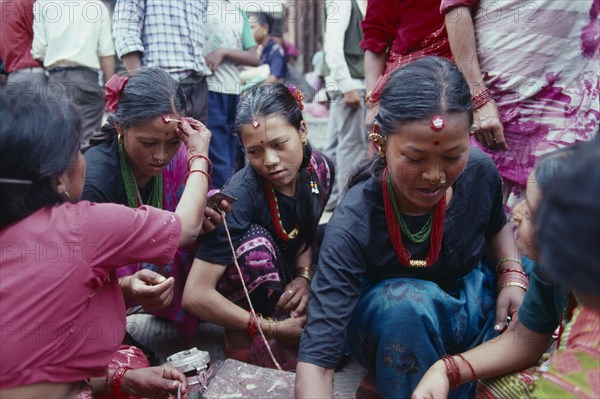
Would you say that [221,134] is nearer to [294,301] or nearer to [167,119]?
[167,119]

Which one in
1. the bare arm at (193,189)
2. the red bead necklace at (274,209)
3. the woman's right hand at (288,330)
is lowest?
the woman's right hand at (288,330)

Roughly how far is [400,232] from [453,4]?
2.98ft

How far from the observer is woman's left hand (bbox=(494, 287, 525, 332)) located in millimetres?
2254

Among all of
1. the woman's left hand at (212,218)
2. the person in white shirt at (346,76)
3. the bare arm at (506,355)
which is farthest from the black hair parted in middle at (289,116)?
the person in white shirt at (346,76)

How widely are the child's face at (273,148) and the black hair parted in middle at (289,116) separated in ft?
0.10

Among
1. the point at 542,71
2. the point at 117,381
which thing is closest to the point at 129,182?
the point at 117,381

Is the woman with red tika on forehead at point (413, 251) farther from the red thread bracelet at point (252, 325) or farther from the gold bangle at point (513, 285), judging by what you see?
the red thread bracelet at point (252, 325)

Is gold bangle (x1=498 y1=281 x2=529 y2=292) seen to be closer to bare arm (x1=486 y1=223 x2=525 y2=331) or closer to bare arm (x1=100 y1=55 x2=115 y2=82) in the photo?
bare arm (x1=486 y1=223 x2=525 y2=331)

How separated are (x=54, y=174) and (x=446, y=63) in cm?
117

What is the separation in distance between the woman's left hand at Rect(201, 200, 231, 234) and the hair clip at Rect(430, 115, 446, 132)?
0.90m

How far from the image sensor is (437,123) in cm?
201

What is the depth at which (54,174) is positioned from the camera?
176 centimetres

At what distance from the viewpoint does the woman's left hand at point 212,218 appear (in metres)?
2.56

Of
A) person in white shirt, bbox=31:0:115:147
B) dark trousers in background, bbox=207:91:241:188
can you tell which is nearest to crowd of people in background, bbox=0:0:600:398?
dark trousers in background, bbox=207:91:241:188
